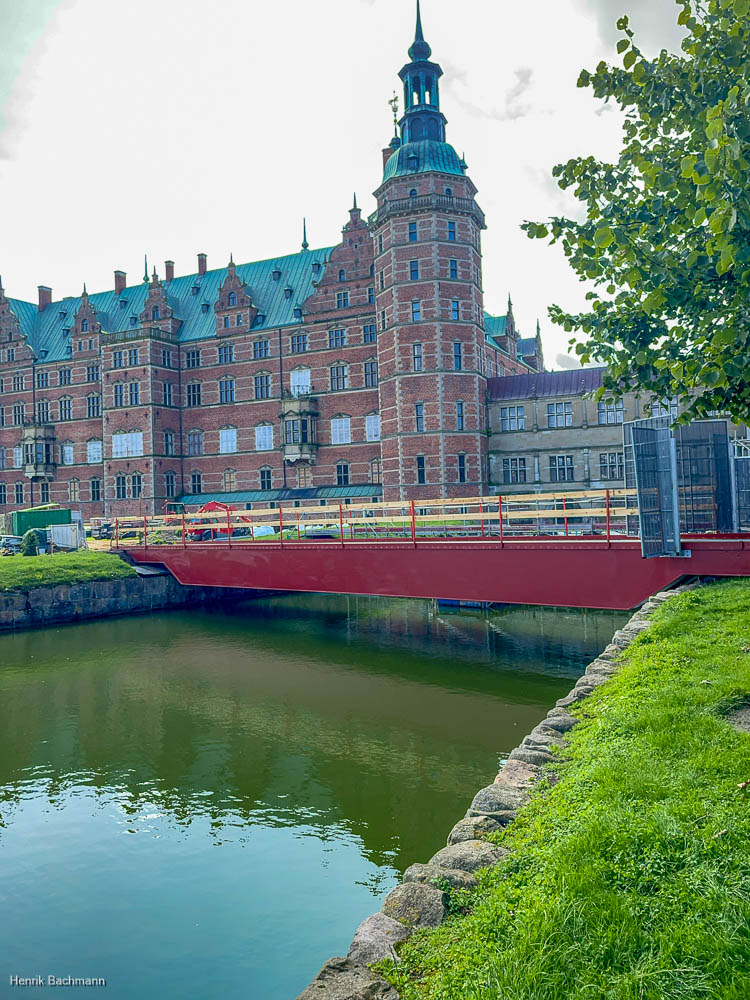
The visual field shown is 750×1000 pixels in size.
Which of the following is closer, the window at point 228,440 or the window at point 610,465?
the window at point 610,465

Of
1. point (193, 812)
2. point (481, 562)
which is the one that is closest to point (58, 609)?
point (481, 562)

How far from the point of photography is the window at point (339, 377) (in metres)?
44.6

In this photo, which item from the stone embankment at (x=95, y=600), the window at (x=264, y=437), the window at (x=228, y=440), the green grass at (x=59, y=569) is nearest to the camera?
the stone embankment at (x=95, y=600)

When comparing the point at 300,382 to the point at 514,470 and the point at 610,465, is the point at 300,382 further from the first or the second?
the point at 610,465

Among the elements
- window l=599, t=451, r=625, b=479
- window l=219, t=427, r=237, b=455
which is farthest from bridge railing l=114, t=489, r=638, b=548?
window l=219, t=427, r=237, b=455

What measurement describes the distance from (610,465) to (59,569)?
27643mm

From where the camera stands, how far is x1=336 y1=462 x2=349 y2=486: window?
44250 mm

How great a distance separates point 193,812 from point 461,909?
6.37 metres

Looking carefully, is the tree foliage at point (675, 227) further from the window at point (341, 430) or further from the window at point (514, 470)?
the window at point (341, 430)

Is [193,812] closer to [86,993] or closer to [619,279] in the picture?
[86,993]

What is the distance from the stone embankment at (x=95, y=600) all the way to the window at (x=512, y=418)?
19.0m

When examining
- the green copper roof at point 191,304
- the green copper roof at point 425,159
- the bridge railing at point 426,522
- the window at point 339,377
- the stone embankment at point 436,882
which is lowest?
the stone embankment at point 436,882

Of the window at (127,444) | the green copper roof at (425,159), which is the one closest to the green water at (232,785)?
the green copper roof at (425,159)

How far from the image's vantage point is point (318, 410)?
45.3 meters
